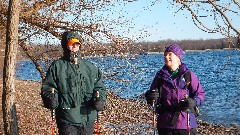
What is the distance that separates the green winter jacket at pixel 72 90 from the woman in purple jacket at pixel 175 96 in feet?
2.71

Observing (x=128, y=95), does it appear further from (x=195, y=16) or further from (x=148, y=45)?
(x=195, y=16)

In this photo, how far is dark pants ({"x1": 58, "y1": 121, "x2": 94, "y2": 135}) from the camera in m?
5.41

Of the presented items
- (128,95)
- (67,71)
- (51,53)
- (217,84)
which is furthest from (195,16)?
(217,84)

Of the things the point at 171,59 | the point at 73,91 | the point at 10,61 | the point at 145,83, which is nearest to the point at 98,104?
the point at 73,91

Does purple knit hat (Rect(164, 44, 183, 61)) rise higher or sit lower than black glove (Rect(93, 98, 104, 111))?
higher

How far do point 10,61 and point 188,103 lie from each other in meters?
3.50

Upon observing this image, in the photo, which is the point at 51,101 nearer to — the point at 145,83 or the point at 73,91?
the point at 73,91

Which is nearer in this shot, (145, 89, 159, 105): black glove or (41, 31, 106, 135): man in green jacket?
(145, 89, 159, 105): black glove

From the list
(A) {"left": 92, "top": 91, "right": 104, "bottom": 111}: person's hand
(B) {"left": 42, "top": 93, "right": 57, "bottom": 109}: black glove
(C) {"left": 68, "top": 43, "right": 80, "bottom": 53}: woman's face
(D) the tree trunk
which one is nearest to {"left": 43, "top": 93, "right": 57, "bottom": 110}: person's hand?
(B) {"left": 42, "top": 93, "right": 57, "bottom": 109}: black glove

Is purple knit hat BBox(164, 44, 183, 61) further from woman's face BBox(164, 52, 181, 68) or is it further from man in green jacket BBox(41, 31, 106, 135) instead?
man in green jacket BBox(41, 31, 106, 135)

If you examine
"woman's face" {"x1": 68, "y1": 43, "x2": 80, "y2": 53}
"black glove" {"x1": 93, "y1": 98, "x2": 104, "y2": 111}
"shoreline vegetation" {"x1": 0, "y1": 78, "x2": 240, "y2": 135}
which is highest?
"woman's face" {"x1": 68, "y1": 43, "x2": 80, "y2": 53}

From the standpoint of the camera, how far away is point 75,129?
5.47 metres

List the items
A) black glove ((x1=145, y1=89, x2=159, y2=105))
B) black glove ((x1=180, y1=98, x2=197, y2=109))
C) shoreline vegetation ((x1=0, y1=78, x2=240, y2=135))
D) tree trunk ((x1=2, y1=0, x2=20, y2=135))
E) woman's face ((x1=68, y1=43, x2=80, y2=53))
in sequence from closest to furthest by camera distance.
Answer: black glove ((x1=180, y1=98, x2=197, y2=109)), black glove ((x1=145, y1=89, x2=159, y2=105)), woman's face ((x1=68, y1=43, x2=80, y2=53)), tree trunk ((x1=2, y1=0, x2=20, y2=135)), shoreline vegetation ((x1=0, y1=78, x2=240, y2=135))

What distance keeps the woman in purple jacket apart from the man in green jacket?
2.64ft
